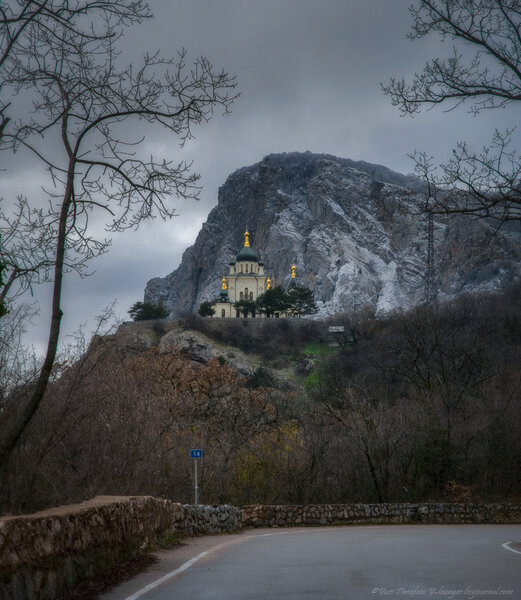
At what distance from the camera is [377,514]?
31.0 m

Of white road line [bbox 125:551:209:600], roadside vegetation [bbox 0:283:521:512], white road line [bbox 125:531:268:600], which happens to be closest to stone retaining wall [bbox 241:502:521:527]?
roadside vegetation [bbox 0:283:521:512]

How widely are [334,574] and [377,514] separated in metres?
21.8

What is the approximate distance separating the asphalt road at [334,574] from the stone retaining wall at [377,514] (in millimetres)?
12739

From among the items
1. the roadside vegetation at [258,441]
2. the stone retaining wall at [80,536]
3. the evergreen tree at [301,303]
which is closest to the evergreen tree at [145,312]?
the evergreen tree at [301,303]

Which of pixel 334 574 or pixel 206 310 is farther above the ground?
pixel 206 310

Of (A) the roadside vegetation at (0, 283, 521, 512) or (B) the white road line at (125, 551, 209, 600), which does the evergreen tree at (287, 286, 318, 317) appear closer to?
(A) the roadside vegetation at (0, 283, 521, 512)

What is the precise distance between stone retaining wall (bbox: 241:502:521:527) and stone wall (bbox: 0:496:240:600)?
13216 mm

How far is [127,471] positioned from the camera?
2250 cm

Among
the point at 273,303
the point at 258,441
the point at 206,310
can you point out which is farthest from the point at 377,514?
the point at 206,310

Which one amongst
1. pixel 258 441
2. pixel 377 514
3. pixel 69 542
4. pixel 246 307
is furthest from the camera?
pixel 246 307

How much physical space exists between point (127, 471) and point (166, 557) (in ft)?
31.3

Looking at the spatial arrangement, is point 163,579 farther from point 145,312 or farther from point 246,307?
point 246,307

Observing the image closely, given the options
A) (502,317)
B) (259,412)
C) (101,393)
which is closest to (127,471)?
(101,393)

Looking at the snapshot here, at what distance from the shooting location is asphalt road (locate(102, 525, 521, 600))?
27.6ft
